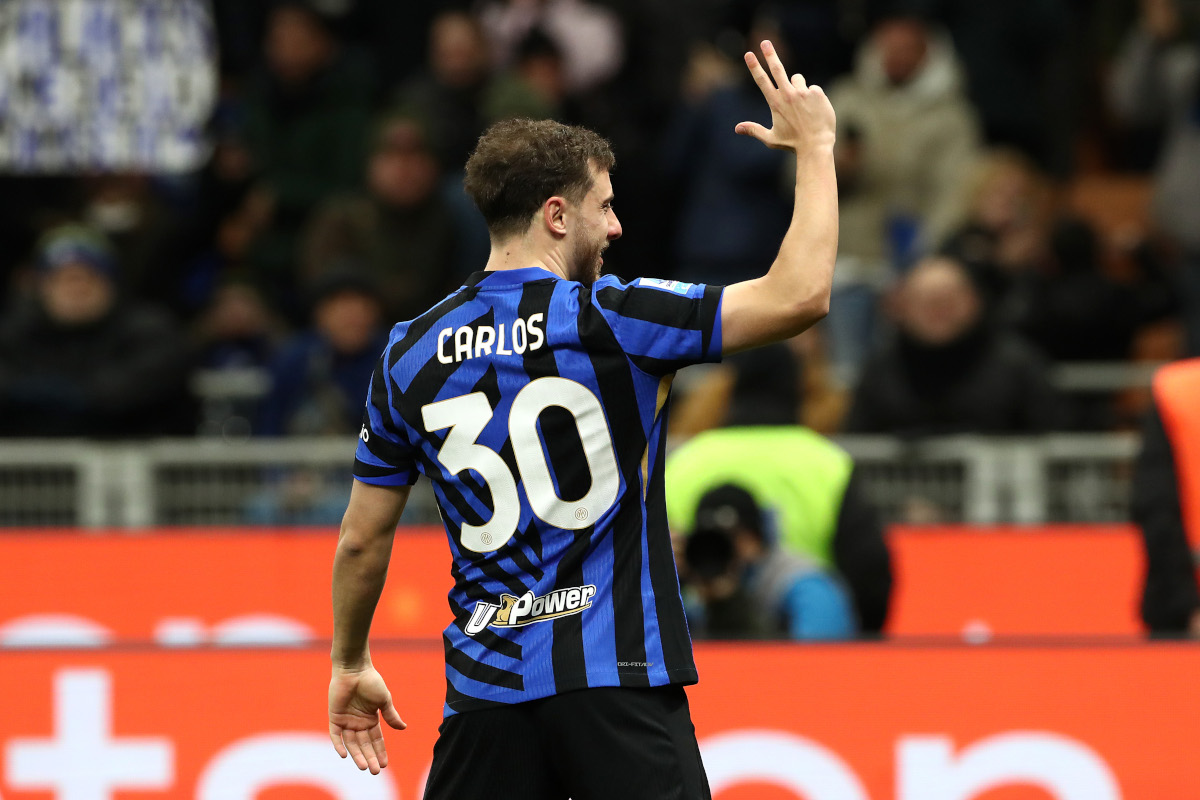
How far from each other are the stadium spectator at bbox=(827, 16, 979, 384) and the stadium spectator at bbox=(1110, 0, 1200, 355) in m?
1.02

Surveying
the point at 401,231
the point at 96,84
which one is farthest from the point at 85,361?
the point at 401,231

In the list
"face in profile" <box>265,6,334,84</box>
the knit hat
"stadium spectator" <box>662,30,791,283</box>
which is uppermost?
"face in profile" <box>265,6,334,84</box>

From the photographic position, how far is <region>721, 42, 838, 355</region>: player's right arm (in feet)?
11.5

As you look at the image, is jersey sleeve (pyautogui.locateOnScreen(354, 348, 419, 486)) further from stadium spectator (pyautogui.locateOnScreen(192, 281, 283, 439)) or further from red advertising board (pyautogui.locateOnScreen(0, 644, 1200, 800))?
stadium spectator (pyautogui.locateOnScreen(192, 281, 283, 439))

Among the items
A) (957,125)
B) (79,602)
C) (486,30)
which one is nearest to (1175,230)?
(957,125)

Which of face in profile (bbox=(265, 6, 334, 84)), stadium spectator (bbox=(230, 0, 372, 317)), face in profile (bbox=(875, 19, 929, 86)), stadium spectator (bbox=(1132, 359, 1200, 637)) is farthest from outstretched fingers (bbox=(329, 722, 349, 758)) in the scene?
face in profile (bbox=(265, 6, 334, 84))

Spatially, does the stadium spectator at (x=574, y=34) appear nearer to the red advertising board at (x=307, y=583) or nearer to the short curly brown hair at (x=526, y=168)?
the red advertising board at (x=307, y=583)

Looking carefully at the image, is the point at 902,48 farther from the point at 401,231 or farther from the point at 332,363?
the point at 332,363

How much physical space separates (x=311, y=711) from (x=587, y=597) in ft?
7.36

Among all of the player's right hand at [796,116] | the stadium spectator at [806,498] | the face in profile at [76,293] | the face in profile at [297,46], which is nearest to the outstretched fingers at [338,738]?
the player's right hand at [796,116]

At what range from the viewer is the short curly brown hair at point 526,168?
3.73m

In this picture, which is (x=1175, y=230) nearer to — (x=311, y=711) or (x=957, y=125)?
(x=957, y=125)

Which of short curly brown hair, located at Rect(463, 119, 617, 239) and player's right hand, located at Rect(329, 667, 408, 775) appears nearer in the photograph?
short curly brown hair, located at Rect(463, 119, 617, 239)

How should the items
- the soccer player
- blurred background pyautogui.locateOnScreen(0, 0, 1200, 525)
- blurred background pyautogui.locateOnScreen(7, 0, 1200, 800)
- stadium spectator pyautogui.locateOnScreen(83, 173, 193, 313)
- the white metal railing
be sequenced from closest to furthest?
the soccer player, blurred background pyautogui.locateOnScreen(7, 0, 1200, 800), the white metal railing, blurred background pyautogui.locateOnScreen(0, 0, 1200, 525), stadium spectator pyautogui.locateOnScreen(83, 173, 193, 313)
